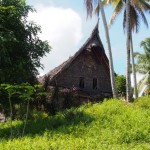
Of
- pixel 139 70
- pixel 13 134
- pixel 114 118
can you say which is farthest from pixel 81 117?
pixel 139 70

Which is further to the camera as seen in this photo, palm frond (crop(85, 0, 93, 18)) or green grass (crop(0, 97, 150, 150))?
palm frond (crop(85, 0, 93, 18))

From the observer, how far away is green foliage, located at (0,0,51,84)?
14.2 meters

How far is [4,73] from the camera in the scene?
14.0m

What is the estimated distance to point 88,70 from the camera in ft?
77.4

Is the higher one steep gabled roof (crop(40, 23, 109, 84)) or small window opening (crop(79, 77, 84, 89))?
steep gabled roof (crop(40, 23, 109, 84))

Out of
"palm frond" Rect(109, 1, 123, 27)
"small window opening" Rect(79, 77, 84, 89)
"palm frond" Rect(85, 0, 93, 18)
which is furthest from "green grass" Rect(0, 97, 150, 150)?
"palm frond" Rect(109, 1, 123, 27)

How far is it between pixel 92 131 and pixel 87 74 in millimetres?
12118

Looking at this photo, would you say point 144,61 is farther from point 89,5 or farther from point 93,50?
point 89,5

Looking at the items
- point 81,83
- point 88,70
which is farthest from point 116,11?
point 81,83

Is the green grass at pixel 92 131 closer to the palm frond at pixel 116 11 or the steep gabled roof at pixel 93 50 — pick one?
the steep gabled roof at pixel 93 50

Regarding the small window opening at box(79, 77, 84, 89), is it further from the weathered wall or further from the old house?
the weathered wall

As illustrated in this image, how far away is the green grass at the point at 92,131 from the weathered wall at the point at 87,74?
21.8 feet

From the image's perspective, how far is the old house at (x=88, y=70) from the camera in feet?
72.9

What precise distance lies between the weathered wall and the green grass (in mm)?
6631
